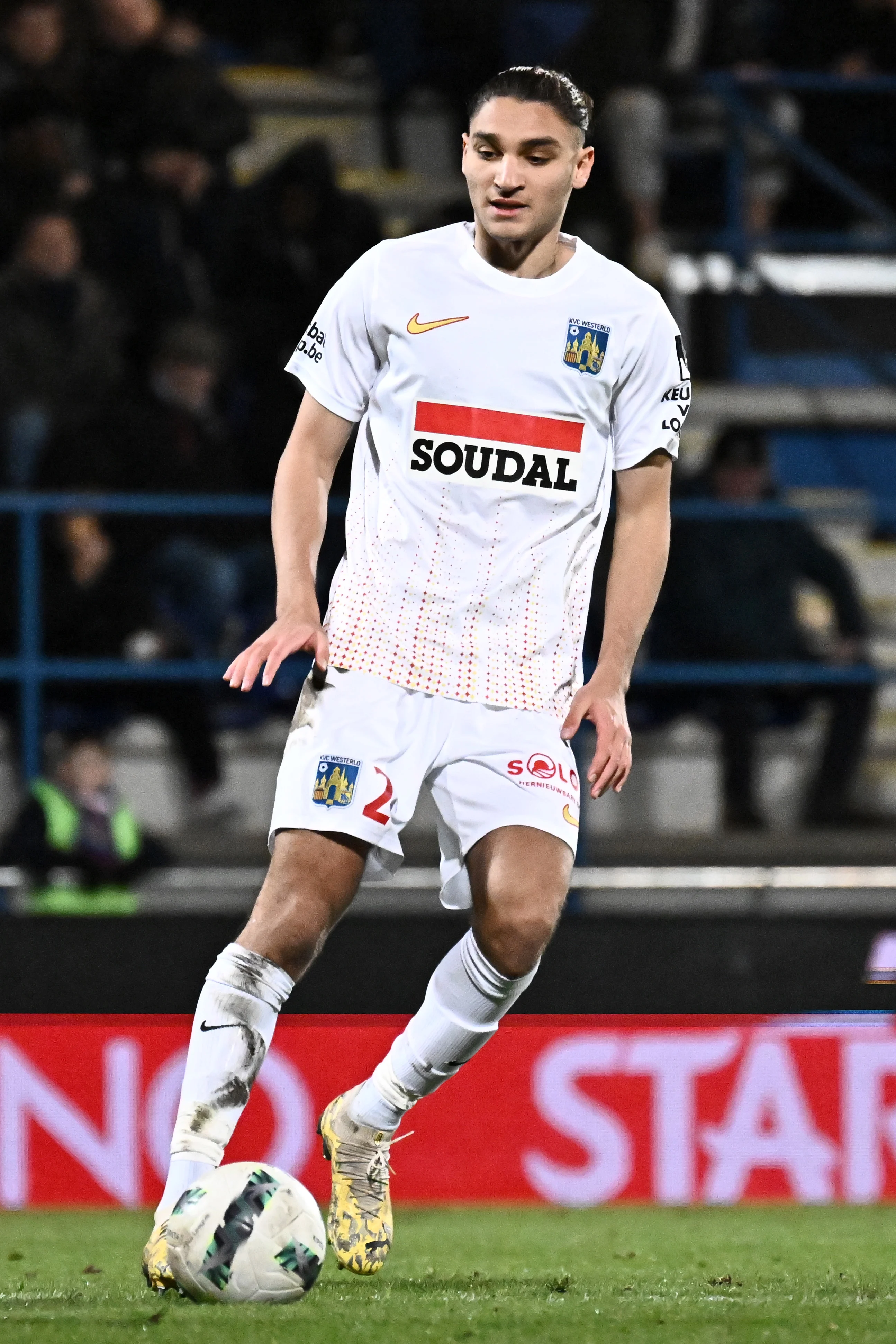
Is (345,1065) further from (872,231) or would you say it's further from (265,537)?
(872,231)

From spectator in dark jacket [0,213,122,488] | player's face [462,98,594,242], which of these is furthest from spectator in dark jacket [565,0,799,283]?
player's face [462,98,594,242]

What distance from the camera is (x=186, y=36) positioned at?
29.4 feet

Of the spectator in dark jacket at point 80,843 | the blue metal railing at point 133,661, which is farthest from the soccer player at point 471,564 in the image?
the blue metal railing at point 133,661

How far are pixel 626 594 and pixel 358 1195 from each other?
3.63ft

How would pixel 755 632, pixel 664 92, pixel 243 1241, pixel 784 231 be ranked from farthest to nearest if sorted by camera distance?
pixel 784 231, pixel 664 92, pixel 755 632, pixel 243 1241

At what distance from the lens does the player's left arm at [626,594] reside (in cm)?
351

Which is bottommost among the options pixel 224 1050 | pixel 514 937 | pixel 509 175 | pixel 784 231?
pixel 224 1050

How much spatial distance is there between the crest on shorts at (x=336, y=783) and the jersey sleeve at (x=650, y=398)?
27.6 inches

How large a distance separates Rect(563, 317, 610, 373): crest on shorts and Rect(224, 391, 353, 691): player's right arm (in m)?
0.39

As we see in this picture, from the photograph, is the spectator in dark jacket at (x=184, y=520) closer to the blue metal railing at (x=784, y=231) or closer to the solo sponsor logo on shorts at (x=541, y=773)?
the blue metal railing at (x=784, y=231)

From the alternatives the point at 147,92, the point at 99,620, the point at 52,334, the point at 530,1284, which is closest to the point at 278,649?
the point at 530,1284

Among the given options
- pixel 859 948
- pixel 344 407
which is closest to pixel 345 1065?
pixel 859 948

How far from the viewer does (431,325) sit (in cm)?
357

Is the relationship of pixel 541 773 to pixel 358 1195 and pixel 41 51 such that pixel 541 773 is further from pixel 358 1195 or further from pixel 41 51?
pixel 41 51
